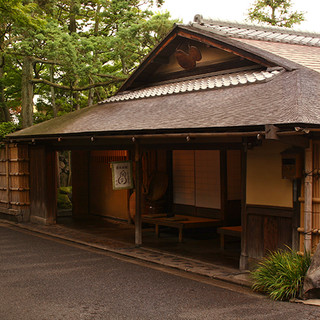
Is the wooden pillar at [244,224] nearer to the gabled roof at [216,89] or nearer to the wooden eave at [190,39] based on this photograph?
the gabled roof at [216,89]

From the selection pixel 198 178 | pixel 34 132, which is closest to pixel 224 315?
pixel 198 178

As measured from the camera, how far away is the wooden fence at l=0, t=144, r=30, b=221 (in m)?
15.7

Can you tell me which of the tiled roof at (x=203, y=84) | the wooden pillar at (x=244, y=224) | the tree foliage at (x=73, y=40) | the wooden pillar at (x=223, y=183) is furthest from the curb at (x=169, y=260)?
the tree foliage at (x=73, y=40)

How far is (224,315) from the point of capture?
21.8 feet

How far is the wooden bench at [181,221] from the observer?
12195mm

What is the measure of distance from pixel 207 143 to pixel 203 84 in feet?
8.36

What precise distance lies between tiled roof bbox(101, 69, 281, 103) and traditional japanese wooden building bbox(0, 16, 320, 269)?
0.05 m

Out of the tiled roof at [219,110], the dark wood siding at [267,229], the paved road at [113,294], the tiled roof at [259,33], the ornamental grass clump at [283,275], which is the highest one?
the tiled roof at [259,33]

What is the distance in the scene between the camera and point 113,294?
25.3 ft

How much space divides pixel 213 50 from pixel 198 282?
6016 mm

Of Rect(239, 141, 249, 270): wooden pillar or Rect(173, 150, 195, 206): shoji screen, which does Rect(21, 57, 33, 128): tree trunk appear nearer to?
Rect(173, 150, 195, 206): shoji screen

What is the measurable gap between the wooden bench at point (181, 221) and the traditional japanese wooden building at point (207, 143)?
0.05 meters

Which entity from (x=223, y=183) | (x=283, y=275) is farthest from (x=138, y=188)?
(x=283, y=275)

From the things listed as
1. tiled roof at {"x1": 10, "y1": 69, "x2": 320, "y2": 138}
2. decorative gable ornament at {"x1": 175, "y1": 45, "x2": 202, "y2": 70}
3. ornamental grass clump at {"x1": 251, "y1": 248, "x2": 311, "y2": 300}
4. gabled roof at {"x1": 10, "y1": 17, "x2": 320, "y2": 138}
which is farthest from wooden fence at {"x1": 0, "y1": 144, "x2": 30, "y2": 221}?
ornamental grass clump at {"x1": 251, "y1": 248, "x2": 311, "y2": 300}
